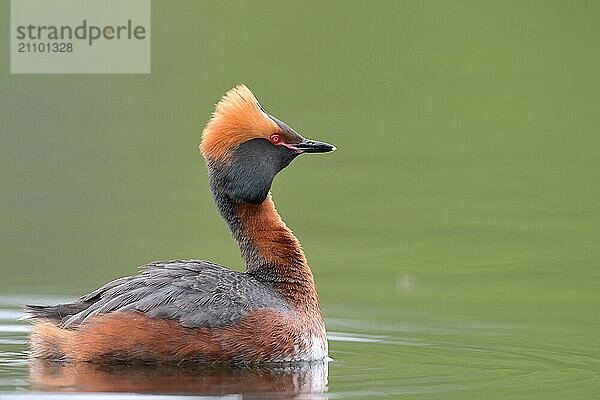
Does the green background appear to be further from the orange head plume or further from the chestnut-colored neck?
the orange head plume

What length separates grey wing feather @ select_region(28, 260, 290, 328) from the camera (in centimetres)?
1019

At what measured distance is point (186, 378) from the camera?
968 centimetres

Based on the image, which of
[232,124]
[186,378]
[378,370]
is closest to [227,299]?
[186,378]

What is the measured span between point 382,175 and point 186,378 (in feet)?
27.9

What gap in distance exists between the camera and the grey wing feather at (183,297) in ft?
33.4

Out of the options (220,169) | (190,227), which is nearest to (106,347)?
(220,169)

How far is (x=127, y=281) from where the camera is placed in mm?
10562

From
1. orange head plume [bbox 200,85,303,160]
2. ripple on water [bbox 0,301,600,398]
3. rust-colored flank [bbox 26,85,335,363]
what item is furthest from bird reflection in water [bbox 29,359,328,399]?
orange head plume [bbox 200,85,303,160]

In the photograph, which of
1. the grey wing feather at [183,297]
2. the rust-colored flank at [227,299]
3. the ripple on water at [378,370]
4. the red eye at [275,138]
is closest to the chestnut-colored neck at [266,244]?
the rust-colored flank at [227,299]

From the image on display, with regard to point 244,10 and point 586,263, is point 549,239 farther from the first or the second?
point 244,10

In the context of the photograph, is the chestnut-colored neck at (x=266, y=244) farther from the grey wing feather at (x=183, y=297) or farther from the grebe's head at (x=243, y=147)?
the grey wing feather at (x=183, y=297)

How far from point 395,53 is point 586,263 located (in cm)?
1147

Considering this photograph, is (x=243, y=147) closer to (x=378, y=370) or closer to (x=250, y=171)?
(x=250, y=171)

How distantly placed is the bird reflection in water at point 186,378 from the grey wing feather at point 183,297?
0.38m
